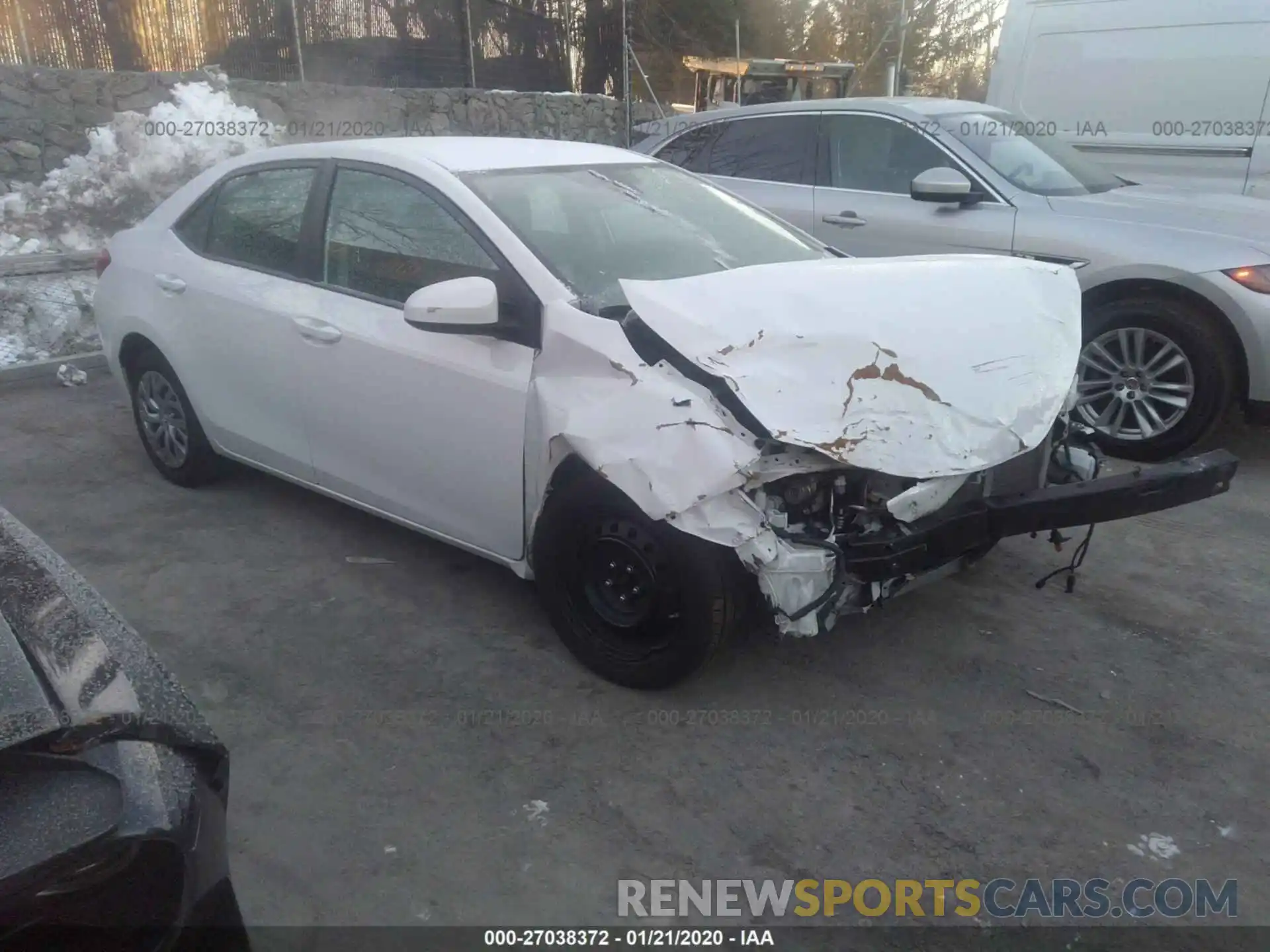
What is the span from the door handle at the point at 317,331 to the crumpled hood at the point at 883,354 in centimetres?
127

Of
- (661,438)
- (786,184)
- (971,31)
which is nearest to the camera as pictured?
(661,438)

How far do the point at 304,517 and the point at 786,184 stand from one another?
3660 mm

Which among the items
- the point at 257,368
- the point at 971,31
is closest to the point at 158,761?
the point at 257,368

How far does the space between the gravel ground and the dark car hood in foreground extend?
912 mm

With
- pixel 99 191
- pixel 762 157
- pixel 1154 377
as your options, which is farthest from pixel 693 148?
pixel 99 191

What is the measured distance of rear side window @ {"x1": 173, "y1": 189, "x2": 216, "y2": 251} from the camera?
436cm

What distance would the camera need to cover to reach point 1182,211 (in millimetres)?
5238

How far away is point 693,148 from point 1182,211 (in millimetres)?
3050

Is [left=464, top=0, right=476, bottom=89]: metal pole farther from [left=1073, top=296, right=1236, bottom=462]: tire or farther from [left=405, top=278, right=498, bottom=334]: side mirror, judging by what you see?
[left=405, top=278, right=498, bottom=334]: side mirror

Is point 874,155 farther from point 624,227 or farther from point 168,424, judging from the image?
point 168,424

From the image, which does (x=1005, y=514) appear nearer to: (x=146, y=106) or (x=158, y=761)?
(x=158, y=761)

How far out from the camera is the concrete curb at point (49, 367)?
6602 millimetres

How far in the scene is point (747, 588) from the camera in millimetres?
2879

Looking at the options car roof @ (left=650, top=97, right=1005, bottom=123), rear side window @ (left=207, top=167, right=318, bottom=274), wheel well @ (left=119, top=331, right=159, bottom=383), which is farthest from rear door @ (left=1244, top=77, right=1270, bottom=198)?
wheel well @ (left=119, top=331, right=159, bottom=383)
